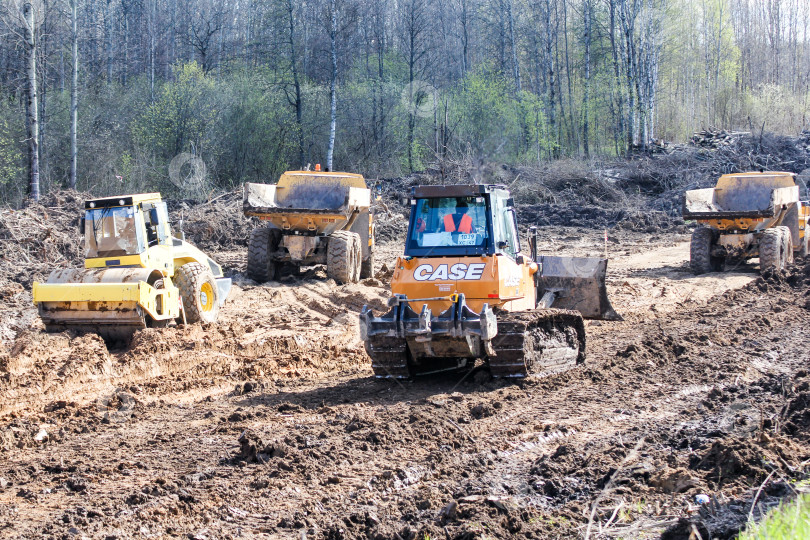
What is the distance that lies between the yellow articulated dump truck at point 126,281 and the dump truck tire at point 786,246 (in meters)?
11.3

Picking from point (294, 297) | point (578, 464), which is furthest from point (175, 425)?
point (294, 297)

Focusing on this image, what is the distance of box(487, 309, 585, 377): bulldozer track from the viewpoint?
8008mm

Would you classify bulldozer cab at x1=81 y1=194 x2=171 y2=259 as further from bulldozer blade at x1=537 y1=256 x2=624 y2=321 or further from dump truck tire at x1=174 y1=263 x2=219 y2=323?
bulldozer blade at x1=537 y1=256 x2=624 y2=321

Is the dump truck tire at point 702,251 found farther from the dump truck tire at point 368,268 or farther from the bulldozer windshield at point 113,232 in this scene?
the bulldozer windshield at point 113,232

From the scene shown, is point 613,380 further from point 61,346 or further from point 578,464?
point 61,346

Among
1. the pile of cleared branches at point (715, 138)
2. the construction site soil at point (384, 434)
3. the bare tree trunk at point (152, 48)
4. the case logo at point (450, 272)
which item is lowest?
the construction site soil at point (384, 434)

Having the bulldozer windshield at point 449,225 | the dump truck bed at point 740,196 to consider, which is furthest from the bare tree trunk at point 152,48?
the bulldozer windshield at point 449,225

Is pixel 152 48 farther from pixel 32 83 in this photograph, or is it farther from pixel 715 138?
pixel 715 138

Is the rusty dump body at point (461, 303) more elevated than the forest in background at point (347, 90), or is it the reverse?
the forest in background at point (347, 90)

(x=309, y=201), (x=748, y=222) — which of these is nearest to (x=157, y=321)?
(x=309, y=201)

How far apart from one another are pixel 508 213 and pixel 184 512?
532 cm

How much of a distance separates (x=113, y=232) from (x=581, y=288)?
22.0ft

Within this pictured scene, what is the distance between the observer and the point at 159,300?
11148 mm

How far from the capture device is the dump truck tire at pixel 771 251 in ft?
51.4
